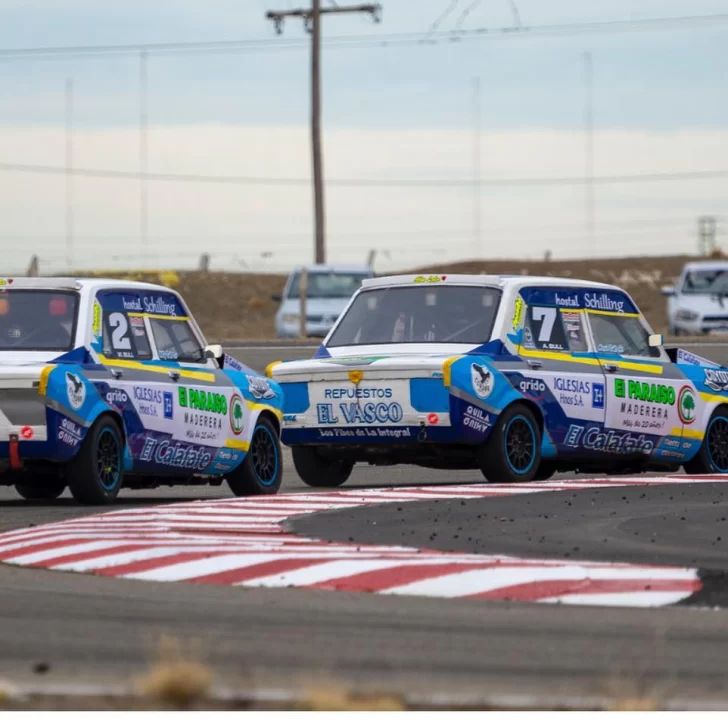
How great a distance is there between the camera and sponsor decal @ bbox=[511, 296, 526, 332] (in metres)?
16.3

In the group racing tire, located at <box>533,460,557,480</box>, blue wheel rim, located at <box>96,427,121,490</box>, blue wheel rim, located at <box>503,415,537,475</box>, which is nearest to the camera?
blue wheel rim, located at <box>96,427,121,490</box>

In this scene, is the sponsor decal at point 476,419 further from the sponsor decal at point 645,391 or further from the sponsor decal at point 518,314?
the sponsor decal at point 645,391

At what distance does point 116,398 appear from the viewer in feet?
46.5

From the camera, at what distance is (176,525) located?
11.9 m

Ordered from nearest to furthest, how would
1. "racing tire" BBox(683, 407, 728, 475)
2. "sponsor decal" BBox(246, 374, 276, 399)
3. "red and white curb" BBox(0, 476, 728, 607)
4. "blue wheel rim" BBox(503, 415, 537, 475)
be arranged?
1. "red and white curb" BBox(0, 476, 728, 607)
2. "blue wheel rim" BBox(503, 415, 537, 475)
3. "sponsor decal" BBox(246, 374, 276, 399)
4. "racing tire" BBox(683, 407, 728, 475)

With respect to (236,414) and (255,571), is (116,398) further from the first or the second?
(255,571)

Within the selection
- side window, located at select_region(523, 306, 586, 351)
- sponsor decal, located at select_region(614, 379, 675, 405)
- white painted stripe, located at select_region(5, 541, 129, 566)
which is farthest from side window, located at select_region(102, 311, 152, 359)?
sponsor decal, located at select_region(614, 379, 675, 405)

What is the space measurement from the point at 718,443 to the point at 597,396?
1870 mm

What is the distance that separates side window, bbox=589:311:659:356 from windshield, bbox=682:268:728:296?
21.8 meters

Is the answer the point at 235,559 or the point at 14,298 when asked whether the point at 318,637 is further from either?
the point at 14,298

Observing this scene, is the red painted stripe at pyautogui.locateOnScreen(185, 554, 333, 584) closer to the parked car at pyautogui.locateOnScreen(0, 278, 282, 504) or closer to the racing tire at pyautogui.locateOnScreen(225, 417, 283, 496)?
Result: the parked car at pyautogui.locateOnScreen(0, 278, 282, 504)

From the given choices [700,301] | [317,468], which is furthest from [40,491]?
[700,301]

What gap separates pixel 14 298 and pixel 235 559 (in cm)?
503

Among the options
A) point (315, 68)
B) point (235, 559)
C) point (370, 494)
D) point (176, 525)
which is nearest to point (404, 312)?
point (370, 494)
